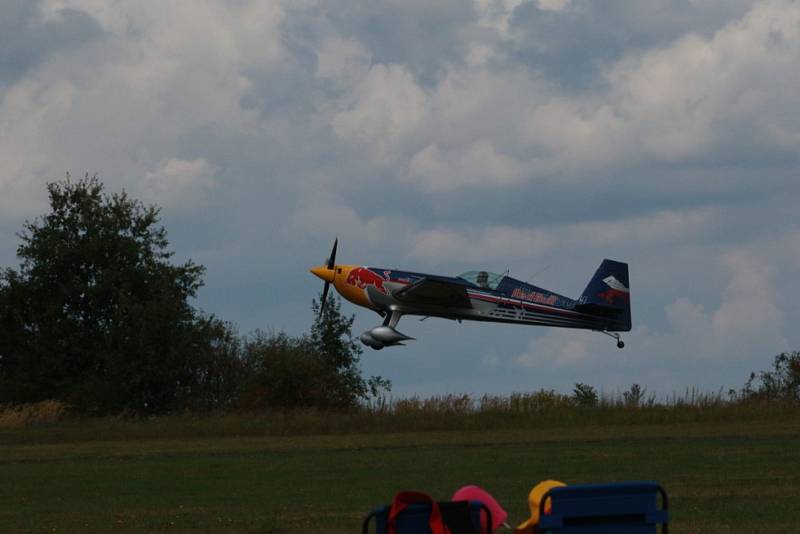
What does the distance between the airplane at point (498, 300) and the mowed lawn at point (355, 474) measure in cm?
350

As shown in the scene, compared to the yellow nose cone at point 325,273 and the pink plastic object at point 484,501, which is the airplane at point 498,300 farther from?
the pink plastic object at point 484,501

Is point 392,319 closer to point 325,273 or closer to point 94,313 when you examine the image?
point 325,273

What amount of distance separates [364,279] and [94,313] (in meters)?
24.7

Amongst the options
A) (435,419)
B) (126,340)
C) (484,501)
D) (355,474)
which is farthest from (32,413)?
(484,501)

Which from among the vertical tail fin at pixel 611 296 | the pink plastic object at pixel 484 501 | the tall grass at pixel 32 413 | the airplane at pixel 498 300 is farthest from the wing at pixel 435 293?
the pink plastic object at pixel 484 501

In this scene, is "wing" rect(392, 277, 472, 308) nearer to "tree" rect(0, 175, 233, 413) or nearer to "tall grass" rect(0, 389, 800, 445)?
"tall grass" rect(0, 389, 800, 445)

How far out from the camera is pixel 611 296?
3722 centimetres

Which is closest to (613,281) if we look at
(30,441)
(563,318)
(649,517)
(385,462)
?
(563,318)

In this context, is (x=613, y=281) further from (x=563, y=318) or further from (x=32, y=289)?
(x=32, y=289)

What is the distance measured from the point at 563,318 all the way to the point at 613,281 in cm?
191

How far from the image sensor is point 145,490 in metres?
20.0

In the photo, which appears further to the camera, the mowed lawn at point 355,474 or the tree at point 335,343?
the tree at point 335,343

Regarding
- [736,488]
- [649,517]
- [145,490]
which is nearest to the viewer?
[649,517]

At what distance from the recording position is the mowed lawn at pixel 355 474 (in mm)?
15055
